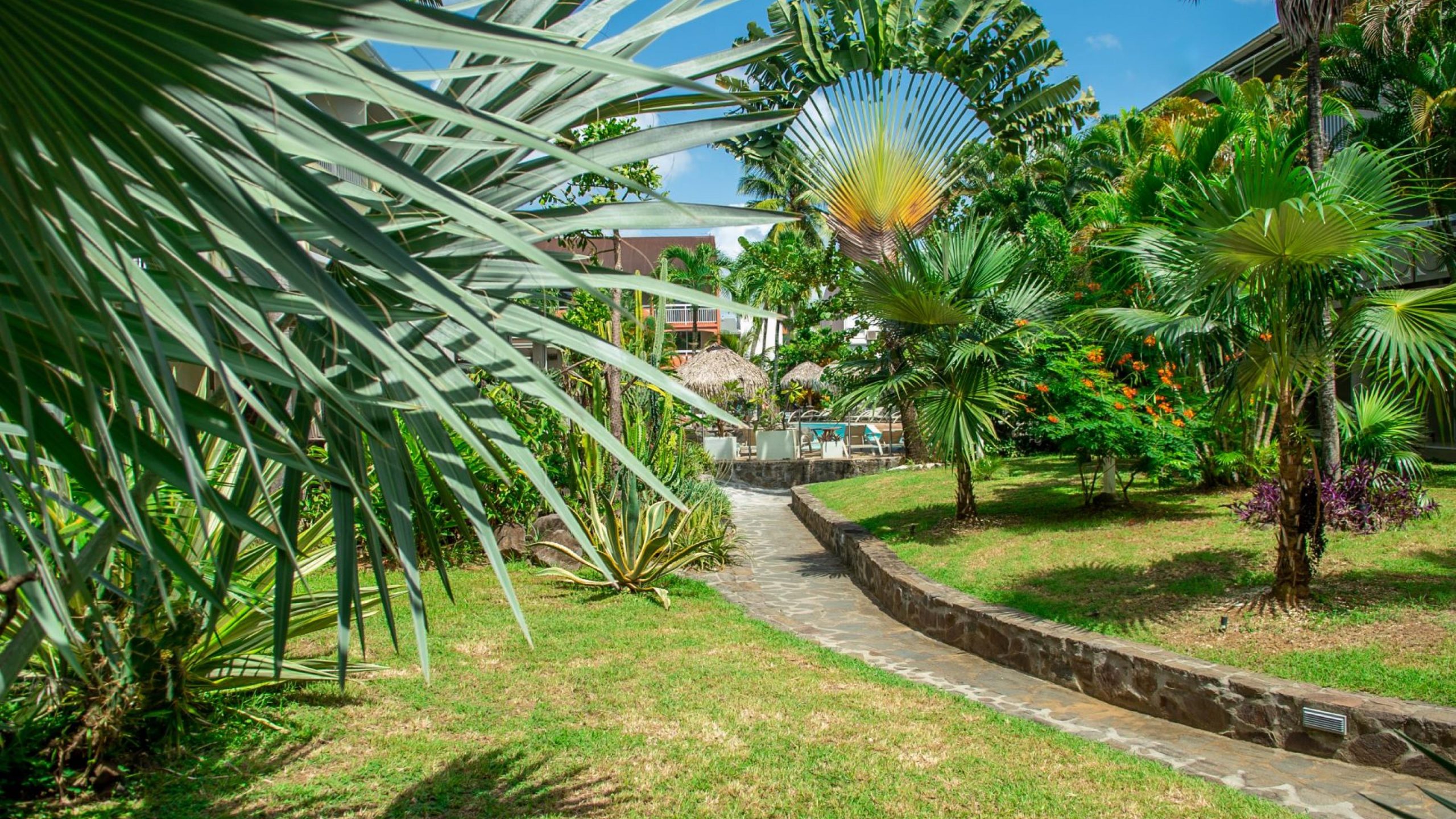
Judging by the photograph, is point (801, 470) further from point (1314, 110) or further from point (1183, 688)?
point (1183, 688)

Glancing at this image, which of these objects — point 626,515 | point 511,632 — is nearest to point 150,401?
point 511,632

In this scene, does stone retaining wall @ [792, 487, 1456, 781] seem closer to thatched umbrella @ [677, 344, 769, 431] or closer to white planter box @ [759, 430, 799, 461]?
thatched umbrella @ [677, 344, 769, 431]

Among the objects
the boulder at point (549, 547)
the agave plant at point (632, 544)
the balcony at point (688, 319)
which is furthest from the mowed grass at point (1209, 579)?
the balcony at point (688, 319)

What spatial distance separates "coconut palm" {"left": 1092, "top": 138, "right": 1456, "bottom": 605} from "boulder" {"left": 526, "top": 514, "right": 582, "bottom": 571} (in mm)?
6357

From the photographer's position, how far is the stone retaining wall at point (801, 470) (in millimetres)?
21734

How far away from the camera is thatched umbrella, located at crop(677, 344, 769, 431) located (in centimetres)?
2256

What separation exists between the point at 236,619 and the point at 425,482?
5.16 meters

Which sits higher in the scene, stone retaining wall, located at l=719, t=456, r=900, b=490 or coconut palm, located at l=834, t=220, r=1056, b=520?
coconut palm, located at l=834, t=220, r=1056, b=520

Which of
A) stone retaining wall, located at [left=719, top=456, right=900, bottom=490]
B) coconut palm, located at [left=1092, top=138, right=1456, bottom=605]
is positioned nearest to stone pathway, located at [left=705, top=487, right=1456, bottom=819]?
coconut palm, located at [left=1092, top=138, right=1456, bottom=605]

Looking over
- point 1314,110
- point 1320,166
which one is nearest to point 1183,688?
point 1320,166

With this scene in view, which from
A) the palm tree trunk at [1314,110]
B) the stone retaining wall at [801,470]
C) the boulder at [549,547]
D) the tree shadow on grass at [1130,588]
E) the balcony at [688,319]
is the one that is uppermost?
the balcony at [688,319]

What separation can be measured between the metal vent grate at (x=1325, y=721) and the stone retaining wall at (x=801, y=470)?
49.1 feet

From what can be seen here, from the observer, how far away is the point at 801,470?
76.1ft

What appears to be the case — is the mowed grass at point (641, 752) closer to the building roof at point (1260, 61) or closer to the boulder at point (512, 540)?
the boulder at point (512, 540)
